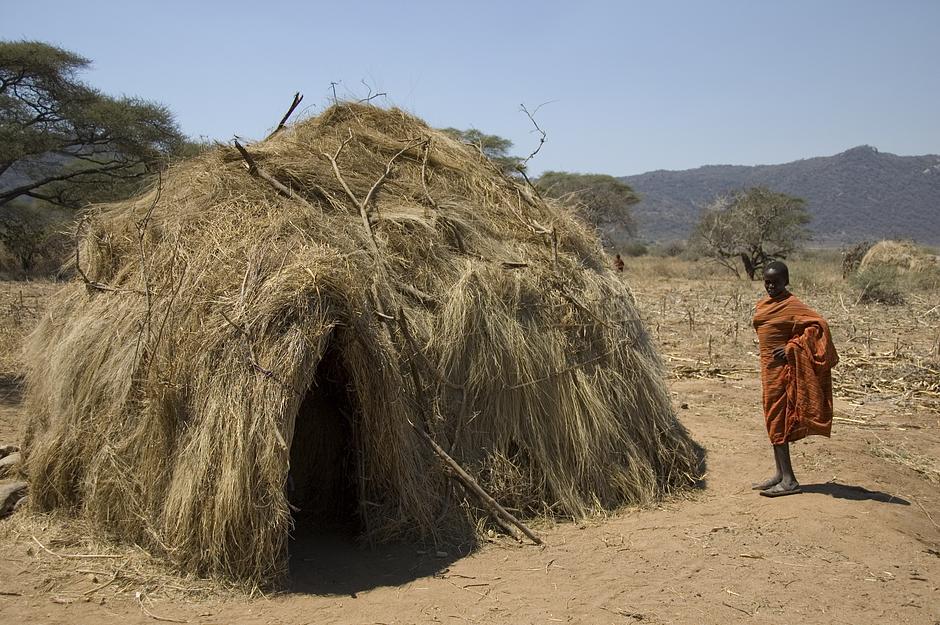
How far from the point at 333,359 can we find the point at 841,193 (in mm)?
76729

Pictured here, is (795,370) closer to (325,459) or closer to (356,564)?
(356,564)

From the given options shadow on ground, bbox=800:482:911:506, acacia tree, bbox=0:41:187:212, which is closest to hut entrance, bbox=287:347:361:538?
shadow on ground, bbox=800:482:911:506

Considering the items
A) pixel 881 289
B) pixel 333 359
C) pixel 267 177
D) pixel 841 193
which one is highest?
pixel 841 193

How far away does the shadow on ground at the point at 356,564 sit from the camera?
4.47 metres

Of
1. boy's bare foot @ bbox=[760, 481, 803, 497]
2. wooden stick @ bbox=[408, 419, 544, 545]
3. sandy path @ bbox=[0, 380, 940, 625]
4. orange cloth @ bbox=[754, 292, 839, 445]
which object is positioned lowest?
sandy path @ bbox=[0, 380, 940, 625]

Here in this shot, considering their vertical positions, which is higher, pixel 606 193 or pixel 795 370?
pixel 606 193

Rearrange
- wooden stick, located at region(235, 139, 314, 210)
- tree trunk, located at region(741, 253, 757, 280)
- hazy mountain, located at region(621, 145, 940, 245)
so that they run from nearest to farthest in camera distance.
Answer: wooden stick, located at region(235, 139, 314, 210)
tree trunk, located at region(741, 253, 757, 280)
hazy mountain, located at region(621, 145, 940, 245)

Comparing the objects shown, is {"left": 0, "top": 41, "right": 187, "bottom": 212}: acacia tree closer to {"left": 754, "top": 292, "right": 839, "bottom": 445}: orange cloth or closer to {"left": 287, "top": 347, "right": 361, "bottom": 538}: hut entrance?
{"left": 287, "top": 347, "right": 361, "bottom": 538}: hut entrance

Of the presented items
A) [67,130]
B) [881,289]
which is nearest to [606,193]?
[881,289]

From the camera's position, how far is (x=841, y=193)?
72188mm

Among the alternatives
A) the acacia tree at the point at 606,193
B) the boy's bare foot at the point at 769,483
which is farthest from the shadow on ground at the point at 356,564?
the acacia tree at the point at 606,193

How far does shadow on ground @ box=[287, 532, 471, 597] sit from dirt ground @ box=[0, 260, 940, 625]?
13 mm

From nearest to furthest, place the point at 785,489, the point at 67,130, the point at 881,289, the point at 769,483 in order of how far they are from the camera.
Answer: the point at 785,489 < the point at 769,483 < the point at 67,130 < the point at 881,289

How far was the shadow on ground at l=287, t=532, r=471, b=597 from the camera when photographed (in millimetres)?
4473
